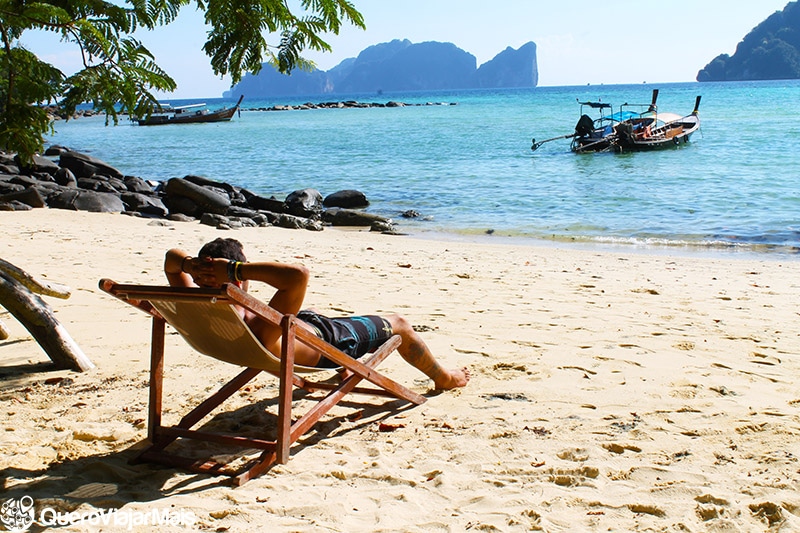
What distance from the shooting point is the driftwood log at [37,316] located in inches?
175

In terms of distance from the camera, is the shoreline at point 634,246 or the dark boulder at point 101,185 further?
the dark boulder at point 101,185

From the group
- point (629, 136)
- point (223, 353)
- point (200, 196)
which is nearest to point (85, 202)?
point (200, 196)

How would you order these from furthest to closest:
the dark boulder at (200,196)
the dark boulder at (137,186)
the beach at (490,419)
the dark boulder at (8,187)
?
the dark boulder at (137,186)
the dark boulder at (8,187)
the dark boulder at (200,196)
the beach at (490,419)

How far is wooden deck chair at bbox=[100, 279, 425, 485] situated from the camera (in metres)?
3.00

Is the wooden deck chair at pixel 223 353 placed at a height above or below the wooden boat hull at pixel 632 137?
below

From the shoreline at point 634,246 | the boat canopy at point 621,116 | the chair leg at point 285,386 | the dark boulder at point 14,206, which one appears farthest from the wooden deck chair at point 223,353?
the boat canopy at point 621,116

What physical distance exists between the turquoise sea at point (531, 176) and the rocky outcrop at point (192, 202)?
114 centimetres

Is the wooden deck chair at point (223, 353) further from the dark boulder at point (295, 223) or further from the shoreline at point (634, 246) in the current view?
the dark boulder at point (295, 223)

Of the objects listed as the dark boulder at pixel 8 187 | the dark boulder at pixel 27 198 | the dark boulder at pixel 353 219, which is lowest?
the dark boulder at pixel 353 219

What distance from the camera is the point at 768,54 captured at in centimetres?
15550

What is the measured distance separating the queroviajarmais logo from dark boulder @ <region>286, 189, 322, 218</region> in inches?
494

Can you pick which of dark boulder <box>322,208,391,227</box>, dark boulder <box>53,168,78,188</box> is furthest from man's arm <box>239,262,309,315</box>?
dark boulder <box>53,168,78,188</box>

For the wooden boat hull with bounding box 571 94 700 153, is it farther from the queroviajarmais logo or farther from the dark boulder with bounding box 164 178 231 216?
the queroviajarmais logo

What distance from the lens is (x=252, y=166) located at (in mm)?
26688
